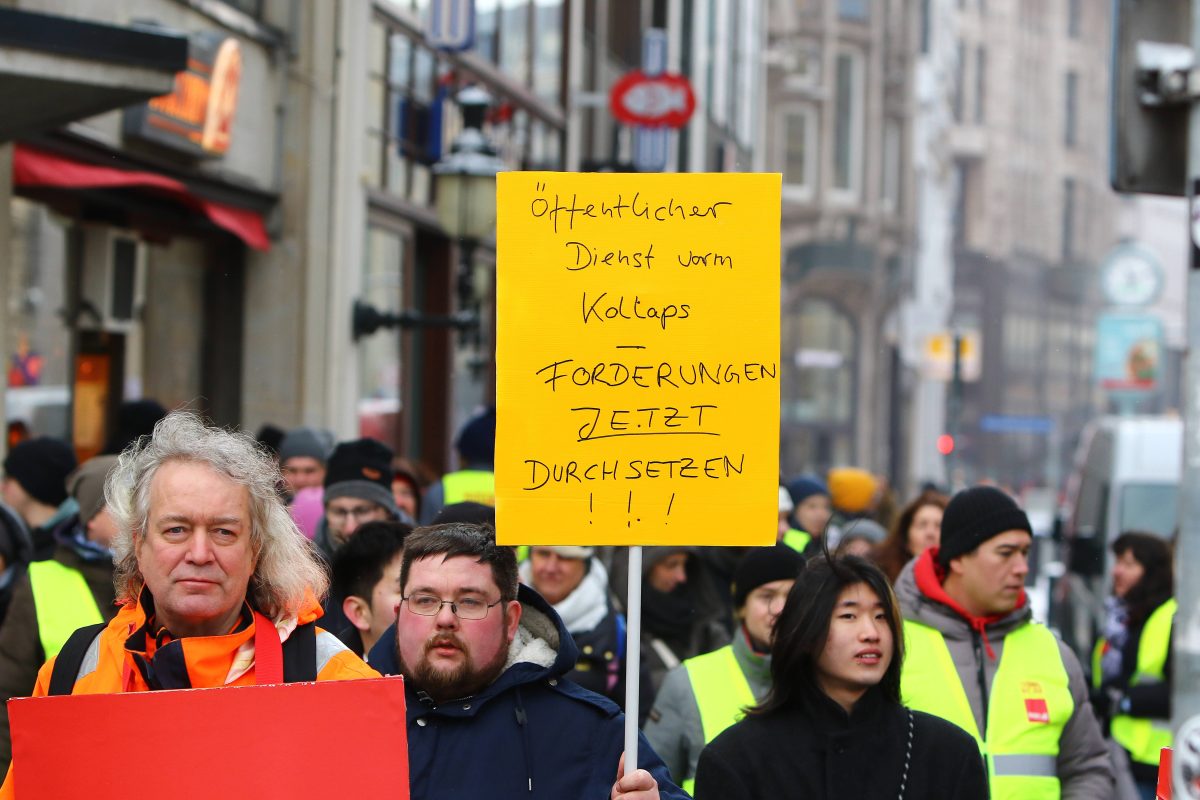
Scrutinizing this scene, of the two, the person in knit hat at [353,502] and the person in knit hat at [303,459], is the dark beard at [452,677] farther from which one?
the person in knit hat at [303,459]

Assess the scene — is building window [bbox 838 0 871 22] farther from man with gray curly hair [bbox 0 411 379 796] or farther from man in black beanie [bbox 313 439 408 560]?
man with gray curly hair [bbox 0 411 379 796]

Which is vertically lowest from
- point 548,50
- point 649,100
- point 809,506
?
point 809,506

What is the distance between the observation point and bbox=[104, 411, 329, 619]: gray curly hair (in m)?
3.65

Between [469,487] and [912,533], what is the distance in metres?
2.17

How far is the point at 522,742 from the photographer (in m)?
3.80

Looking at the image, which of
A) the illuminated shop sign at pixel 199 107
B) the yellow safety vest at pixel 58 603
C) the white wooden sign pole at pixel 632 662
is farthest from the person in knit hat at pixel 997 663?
the illuminated shop sign at pixel 199 107

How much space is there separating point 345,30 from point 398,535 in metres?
10.6

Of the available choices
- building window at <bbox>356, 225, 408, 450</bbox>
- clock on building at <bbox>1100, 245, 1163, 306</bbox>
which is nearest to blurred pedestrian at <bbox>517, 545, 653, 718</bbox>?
building window at <bbox>356, 225, 408, 450</bbox>

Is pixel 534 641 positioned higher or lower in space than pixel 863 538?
higher

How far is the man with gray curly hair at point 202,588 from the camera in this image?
347 centimetres

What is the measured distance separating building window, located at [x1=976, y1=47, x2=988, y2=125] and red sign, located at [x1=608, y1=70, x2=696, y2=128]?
6336cm

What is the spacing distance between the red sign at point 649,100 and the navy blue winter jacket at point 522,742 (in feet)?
53.9

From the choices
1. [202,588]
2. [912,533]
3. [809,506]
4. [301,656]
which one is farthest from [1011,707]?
[809,506]

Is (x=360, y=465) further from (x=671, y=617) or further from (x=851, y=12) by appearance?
(x=851, y=12)
